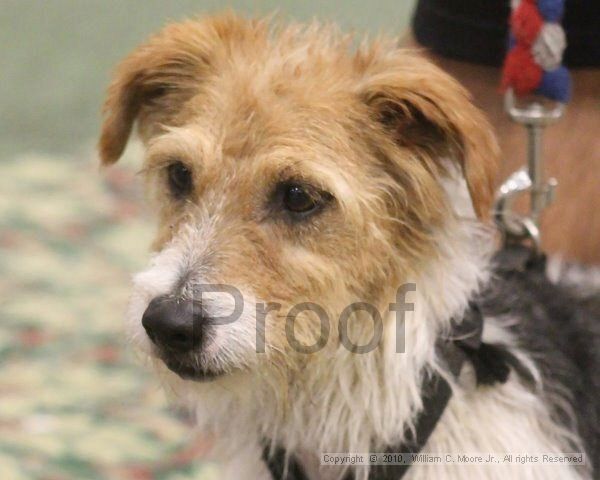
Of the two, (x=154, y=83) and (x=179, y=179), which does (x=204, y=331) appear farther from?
(x=154, y=83)

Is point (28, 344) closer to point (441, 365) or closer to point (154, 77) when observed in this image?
point (154, 77)

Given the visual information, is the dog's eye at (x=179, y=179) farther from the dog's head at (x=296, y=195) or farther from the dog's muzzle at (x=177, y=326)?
the dog's muzzle at (x=177, y=326)

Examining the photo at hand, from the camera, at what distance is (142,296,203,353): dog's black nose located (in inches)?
43.0

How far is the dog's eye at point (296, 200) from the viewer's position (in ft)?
3.90

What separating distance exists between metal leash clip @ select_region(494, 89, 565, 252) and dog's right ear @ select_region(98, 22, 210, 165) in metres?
0.51

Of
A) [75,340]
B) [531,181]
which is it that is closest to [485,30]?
[531,181]

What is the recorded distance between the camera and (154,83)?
139 cm

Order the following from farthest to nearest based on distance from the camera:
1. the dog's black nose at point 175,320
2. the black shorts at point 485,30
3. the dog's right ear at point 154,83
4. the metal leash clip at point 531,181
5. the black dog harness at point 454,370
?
the black shorts at point 485,30
the metal leash clip at point 531,181
the dog's right ear at point 154,83
the black dog harness at point 454,370
the dog's black nose at point 175,320

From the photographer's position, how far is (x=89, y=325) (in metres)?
2.46

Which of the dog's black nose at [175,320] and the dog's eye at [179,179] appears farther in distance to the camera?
the dog's eye at [179,179]

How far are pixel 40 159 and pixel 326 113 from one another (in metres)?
2.51

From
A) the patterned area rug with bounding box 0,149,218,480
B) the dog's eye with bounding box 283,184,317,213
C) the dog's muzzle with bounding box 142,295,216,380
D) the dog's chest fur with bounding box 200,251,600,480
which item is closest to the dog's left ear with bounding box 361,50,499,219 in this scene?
the dog's eye with bounding box 283,184,317,213

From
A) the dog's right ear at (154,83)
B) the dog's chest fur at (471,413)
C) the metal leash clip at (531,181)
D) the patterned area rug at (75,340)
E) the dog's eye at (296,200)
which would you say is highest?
the dog's right ear at (154,83)

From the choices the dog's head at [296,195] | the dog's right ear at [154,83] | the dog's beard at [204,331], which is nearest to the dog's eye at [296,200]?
the dog's head at [296,195]
